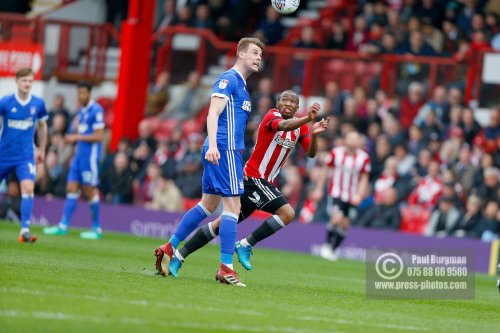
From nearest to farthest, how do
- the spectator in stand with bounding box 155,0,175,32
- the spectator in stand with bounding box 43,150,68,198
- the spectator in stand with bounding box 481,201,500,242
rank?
1. the spectator in stand with bounding box 481,201,500,242
2. the spectator in stand with bounding box 43,150,68,198
3. the spectator in stand with bounding box 155,0,175,32

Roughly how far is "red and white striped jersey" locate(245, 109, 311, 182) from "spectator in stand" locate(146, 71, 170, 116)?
1452 cm

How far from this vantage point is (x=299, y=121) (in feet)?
36.7

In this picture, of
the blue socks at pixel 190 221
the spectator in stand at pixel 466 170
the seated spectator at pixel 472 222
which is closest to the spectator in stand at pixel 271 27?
the spectator in stand at pixel 466 170

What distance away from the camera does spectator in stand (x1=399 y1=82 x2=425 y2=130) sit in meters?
23.5

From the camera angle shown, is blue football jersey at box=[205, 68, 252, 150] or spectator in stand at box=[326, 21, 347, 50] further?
spectator in stand at box=[326, 21, 347, 50]

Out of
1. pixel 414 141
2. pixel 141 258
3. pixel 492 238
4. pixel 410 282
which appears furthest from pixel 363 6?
pixel 410 282

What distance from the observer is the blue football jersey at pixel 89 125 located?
1962cm

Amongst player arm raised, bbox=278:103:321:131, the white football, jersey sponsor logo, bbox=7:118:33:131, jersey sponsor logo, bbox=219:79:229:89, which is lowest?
jersey sponsor logo, bbox=7:118:33:131

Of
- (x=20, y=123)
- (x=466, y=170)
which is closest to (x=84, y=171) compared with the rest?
(x=20, y=123)

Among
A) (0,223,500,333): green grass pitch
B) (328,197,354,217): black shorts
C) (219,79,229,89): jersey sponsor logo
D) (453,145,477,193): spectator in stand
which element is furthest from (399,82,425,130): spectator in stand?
(219,79,229,89): jersey sponsor logo

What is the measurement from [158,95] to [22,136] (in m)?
11.2

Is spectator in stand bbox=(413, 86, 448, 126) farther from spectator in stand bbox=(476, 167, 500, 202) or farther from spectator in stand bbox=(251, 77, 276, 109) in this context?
spectator in stand bbox=(251, 77, 276, 109)

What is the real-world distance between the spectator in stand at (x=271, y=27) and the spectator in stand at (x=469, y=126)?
6.15 m

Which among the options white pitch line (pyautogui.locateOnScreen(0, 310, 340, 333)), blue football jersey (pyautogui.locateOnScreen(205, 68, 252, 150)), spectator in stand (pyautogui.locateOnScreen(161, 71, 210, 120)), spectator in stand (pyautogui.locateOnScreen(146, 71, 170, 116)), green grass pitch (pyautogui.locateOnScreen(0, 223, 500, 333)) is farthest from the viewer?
spectator in stand (pyautogui.locateOnScreen(146, 71, 170, 116))
